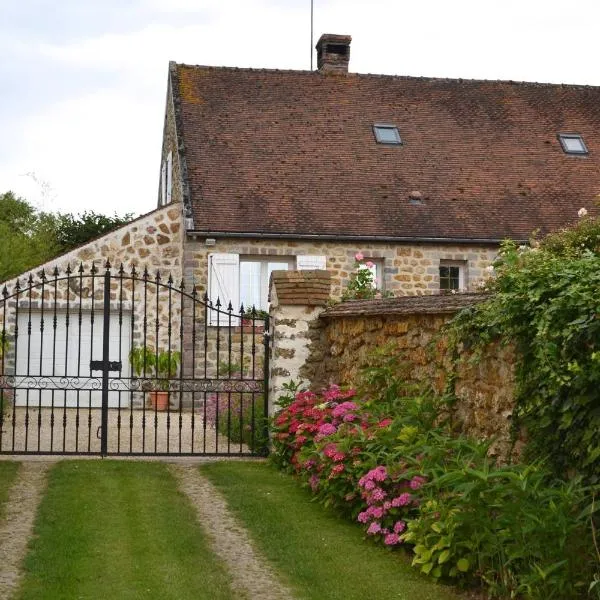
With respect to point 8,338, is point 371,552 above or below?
below

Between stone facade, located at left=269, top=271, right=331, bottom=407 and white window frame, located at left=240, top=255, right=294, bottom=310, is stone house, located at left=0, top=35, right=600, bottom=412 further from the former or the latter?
stone facade, located at left=269, top=271, right=331, bottom=407

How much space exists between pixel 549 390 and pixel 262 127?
50.7 ft

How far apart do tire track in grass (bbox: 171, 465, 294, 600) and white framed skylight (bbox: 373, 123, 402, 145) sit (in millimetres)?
12131

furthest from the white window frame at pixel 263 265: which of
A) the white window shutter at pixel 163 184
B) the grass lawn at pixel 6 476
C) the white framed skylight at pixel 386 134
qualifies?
the grass lawn at pixel 6 476

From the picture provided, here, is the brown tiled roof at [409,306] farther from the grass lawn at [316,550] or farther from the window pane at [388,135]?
the window pane at [388,135]

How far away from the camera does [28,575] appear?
6844 millimetres

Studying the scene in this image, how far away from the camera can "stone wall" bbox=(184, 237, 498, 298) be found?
19.1 m

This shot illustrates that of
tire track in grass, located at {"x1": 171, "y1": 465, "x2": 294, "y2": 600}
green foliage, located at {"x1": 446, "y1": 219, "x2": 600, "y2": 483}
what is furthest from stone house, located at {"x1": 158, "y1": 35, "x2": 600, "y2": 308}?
green foliage, located at {"x1": 446, "y1": 219, "x2": 600, "y2": 483}

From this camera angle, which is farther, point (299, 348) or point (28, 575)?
point (299, 348)

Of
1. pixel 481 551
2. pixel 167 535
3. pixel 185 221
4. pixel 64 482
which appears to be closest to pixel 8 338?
pixel 185 221

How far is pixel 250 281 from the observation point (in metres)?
19.4

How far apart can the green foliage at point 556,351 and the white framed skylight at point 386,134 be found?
14.3 metres

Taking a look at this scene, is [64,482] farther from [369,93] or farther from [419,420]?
[369,93]

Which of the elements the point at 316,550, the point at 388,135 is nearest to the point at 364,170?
the point at 388,135
